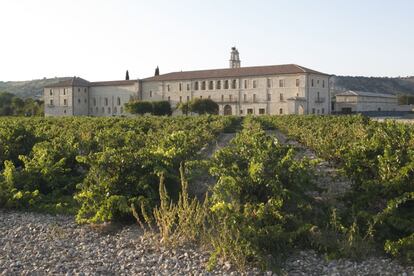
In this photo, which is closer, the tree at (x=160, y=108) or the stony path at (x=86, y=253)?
the stony path at (x=86, y=253)

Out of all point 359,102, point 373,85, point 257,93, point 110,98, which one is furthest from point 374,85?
point 110,98

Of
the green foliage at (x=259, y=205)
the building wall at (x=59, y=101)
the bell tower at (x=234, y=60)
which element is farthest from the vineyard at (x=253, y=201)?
the bell tower at (x=234, y=60)

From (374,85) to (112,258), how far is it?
563 feet

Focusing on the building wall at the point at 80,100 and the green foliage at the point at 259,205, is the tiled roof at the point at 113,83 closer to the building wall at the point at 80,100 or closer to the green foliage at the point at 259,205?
the building wall at the point at 80,100

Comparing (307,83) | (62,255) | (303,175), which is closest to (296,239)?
(303,175)

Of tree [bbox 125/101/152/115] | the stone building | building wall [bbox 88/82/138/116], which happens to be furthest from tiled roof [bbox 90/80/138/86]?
tree [bbox 125/101/152/115]

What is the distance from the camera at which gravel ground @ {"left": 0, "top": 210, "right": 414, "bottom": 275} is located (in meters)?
5.80

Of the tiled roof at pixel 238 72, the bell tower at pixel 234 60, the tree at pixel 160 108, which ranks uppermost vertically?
the bell tower at pixel 234 60

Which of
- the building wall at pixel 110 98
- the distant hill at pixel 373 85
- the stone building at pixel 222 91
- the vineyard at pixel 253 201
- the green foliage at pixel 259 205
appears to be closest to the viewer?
the green foliage at pixel 259 205

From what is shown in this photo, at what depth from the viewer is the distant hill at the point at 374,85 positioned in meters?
162

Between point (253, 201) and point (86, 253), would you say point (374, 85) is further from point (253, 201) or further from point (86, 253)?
point (86, 253)

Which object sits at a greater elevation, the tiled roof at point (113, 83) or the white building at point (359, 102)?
the tiled roof at point (113, 83)

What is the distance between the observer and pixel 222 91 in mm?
83500

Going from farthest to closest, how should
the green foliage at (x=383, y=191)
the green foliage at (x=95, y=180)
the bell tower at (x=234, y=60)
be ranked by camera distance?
the bell tower at (x=234, y=60)
the green foliage at (x=95, y=180)
the green foliage at (x=383, y=191)
